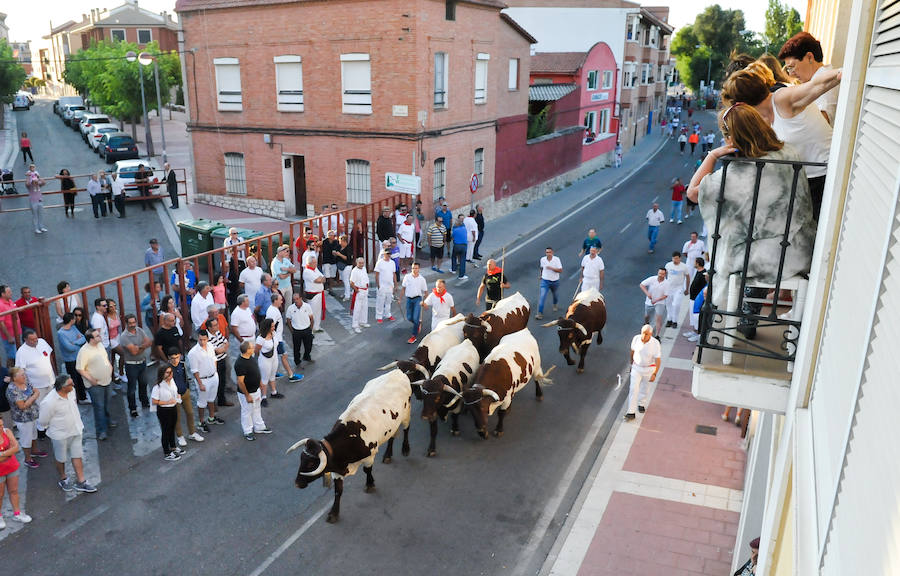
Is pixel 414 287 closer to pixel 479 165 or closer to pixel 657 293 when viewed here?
pixel 657 293

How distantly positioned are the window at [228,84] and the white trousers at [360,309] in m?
14.6

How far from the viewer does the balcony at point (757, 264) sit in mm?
4906

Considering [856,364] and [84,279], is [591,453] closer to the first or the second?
[856,364]

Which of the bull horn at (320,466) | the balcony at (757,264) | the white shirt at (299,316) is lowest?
the bull horn at (320,466)

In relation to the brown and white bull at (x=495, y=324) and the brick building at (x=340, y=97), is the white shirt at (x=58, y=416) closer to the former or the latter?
the brown and white bull at (x=495, y=324)

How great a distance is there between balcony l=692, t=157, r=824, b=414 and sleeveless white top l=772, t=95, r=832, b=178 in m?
0.44

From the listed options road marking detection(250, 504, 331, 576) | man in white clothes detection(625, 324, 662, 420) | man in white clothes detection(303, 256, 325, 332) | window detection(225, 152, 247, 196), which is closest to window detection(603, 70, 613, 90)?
window detection(225, 152, 247, 196)

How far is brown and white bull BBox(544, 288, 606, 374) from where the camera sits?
1448 cm

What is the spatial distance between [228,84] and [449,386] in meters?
20.9

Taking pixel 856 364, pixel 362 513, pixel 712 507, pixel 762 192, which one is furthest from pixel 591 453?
pixel 856 364

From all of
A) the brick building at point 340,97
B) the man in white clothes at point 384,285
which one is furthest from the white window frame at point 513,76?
the man in white clothes at point 384,285

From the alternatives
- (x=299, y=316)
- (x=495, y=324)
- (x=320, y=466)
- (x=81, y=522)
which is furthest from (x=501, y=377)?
(x=81, y=522)

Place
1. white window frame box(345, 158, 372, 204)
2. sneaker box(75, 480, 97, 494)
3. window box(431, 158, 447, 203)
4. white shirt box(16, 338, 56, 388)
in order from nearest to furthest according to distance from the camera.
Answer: sneaker box(75, 480, 97, 494) → white shirt box(16, 338, 56, 388) → white window frame box(345, 158, 372, 204) → window box(431, 158, 447, 203)

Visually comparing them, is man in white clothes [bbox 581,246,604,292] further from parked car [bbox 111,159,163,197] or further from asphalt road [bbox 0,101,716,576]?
parked car [bbox 111,159,163,197]
